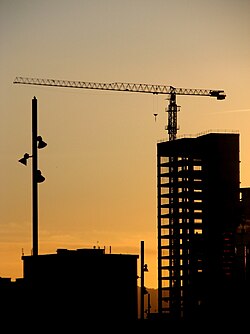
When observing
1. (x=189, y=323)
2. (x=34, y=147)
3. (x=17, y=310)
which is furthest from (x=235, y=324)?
(x=34, y=147)

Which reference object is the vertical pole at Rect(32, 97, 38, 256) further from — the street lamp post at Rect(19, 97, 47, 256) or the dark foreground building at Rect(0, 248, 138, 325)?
the dark foreground building at Rect(0, 248, 138, 325)

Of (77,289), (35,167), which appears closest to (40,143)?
(35,167)

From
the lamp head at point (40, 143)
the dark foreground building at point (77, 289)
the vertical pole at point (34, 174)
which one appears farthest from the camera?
the dark foreground building at point (77, 289)

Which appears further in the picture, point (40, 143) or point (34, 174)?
point (40, 143)

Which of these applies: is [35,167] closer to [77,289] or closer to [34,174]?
[34,174]

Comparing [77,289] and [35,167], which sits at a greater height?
[35,167]

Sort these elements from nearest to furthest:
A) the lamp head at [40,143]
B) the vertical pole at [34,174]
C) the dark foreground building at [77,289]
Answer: the vertical pole at [34,174]
the lamp head at [40,143]
the dark foreground building at [77,289]

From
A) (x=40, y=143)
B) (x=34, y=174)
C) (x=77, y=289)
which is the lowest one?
(x=77, y=289)

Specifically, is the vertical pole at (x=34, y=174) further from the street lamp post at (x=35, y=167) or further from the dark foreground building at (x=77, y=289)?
the dark foreground building at (x=77, y=289)

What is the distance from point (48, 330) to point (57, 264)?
40.6 meters

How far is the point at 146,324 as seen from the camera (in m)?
112

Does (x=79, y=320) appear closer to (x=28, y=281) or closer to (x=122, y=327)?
(x=122, y=327)

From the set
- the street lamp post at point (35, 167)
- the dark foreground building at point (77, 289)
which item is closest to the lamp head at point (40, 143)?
the street lamp post at point (35, 167)

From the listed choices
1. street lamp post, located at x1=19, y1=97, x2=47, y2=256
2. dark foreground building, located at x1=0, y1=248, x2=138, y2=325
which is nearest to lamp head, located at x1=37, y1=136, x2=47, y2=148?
street lamp post, located at x1=19, y1=97, x2=47, y2=256
